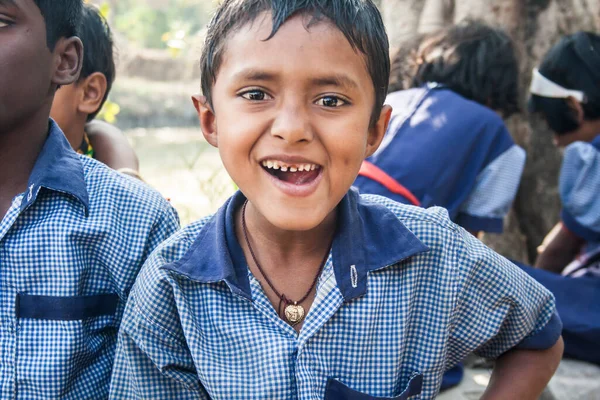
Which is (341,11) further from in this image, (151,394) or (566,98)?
(566,98)

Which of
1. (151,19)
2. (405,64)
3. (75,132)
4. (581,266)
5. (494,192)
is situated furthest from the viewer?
(151,19)

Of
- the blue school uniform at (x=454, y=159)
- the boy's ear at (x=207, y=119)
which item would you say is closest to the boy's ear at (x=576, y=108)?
the blue school uniform at (x=454, y=159)

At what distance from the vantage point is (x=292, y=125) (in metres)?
1.45

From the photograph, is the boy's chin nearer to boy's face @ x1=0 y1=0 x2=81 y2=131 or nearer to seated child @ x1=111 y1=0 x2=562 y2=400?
seated child @ x1=111 y1=0 x2=562 y2=400

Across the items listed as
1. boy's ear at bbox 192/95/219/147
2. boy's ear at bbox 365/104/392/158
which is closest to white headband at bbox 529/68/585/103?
boy's ear at bbox 365/104/392/158

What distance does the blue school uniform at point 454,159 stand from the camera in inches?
110

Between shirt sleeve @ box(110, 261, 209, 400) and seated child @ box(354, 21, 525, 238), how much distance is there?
1.32 meters

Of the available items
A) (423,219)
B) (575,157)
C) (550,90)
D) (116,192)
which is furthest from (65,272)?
Answer: (550,90)

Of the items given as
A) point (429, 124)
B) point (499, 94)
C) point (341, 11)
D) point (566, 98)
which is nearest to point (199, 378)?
point (341, 11)

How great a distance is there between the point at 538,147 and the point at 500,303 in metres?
2.29

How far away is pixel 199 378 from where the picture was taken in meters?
1.63

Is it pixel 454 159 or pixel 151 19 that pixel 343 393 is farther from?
pixel 151 19

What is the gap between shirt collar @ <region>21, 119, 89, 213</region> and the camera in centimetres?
169

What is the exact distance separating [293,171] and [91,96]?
1.29 m
